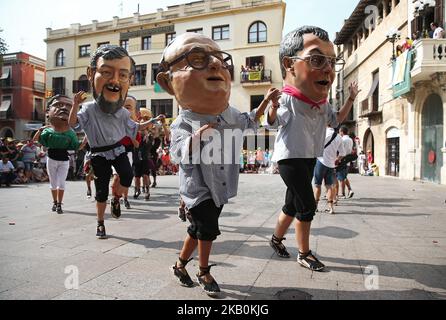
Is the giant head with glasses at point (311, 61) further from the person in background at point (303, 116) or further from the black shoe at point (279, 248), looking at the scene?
the black shoe at point (279, 248)

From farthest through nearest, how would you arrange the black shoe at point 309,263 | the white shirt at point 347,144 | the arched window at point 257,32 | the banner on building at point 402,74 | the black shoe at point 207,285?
the arched window at point 257,32 < the banner on building at point 402,74 < the white shirt at point 347,144 < the black shoe at point 309,263 < the black shoe at point 207,285

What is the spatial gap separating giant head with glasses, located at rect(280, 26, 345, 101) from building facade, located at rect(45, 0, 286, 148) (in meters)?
21.3

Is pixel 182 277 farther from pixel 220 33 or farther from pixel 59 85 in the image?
pixel 59 85

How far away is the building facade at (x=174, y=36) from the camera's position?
2408cm

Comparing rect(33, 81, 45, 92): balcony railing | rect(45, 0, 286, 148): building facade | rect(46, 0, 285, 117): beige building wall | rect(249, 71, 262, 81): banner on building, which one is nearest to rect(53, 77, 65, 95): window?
rect(45, 0, 286, 148): building facade

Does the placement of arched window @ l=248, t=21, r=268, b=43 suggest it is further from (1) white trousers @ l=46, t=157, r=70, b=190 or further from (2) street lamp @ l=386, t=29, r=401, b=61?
(1) white trousers @ l=46, t=157, r=70, b=190

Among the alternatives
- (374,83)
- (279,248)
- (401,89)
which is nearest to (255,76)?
(374,83)

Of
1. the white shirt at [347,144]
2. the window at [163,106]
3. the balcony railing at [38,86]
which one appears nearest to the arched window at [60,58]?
the balcony railing at [38,86]

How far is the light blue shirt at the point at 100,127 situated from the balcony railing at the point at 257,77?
67.5 ft

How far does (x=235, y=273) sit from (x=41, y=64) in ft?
127

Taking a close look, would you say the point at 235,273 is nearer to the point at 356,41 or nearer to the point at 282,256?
the point at 282,256

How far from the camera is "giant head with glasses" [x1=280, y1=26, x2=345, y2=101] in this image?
2.89 m

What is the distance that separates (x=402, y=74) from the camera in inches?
545
